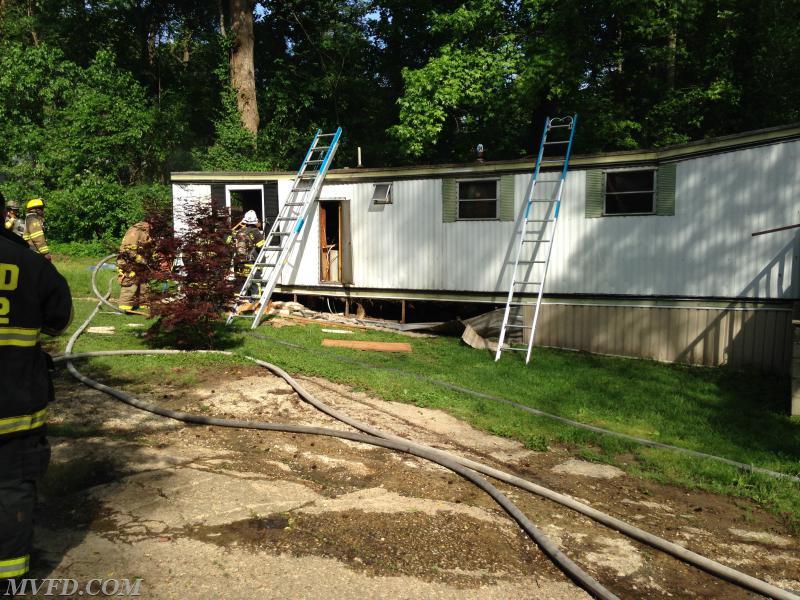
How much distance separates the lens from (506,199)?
12727 millimetres

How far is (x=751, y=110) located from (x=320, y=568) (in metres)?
22.3

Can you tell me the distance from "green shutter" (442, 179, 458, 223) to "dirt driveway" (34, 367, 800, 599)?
7148 millimetres

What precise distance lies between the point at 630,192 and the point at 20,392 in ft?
34.9

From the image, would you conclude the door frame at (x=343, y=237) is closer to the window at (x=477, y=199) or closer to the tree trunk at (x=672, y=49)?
the window at (x=477, y=199)

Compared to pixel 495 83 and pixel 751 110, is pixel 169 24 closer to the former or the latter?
pixel 495 83

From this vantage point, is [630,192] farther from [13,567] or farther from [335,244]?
[13,567]

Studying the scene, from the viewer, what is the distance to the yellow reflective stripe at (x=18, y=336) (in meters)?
3.21

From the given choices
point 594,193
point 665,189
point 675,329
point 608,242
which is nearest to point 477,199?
point 594,193

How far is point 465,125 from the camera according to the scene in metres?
24.2

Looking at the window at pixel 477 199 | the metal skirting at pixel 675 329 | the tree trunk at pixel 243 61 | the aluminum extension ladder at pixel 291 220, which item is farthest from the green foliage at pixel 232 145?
the metal skirting at pixel 675 329

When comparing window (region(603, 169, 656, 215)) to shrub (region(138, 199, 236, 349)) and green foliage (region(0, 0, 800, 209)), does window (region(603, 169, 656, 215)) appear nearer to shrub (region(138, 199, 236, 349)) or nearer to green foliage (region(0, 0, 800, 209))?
shrub (region(138, 199, 236, 349))

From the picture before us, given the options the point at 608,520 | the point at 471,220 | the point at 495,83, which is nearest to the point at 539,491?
the point at 608,520

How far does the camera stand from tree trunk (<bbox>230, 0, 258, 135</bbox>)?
2311cm

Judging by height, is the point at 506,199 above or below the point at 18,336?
above
